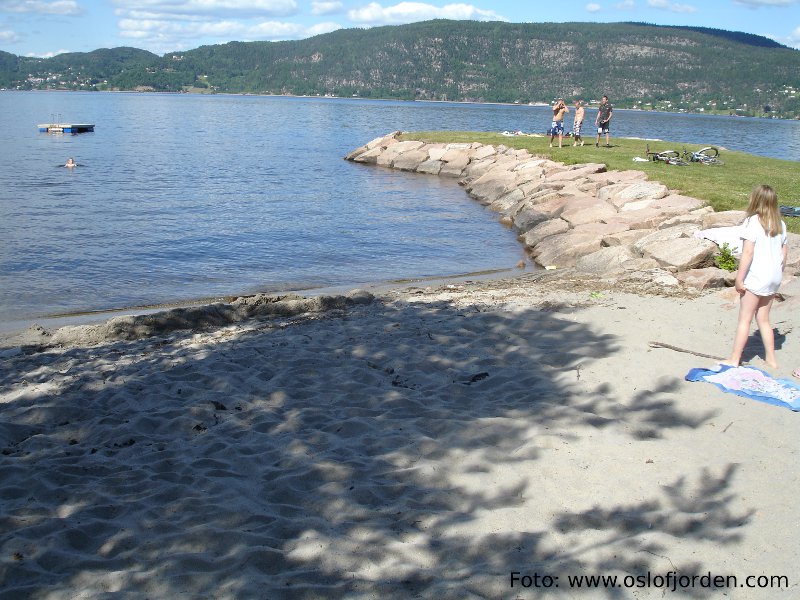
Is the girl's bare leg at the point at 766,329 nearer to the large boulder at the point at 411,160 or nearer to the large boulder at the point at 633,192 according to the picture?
the large boulder at the point at 633,192

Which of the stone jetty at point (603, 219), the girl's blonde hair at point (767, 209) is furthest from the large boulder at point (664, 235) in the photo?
the girl's blonde hair at point (767, 209)

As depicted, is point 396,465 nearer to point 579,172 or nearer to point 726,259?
point 726,259

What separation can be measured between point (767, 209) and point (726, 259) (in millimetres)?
4572

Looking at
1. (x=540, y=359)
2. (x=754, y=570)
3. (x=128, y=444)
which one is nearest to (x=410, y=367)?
(x=540, y=359)

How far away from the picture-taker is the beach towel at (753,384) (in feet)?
20.1

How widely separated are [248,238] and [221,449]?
42.3 ft

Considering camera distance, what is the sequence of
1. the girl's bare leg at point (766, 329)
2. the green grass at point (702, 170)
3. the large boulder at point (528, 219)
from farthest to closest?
1. the large boulder at point (528, 219)
2. the green grass at point (702, 170)
3. the girl's bare leg at point (766, 329)

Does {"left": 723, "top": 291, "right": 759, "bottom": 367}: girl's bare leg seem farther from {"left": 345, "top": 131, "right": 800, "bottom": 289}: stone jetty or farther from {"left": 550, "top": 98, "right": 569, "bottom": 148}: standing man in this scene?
{"left": 550, "top": 98, "right": 569, "bottom": 148}: standing man

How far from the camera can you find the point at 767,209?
22.2ft

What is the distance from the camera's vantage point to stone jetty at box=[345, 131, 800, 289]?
11.3m

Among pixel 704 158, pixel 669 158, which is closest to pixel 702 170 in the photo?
pixel 669 158

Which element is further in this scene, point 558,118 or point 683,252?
point 558,118

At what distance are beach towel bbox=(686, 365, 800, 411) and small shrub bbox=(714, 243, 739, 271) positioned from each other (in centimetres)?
465

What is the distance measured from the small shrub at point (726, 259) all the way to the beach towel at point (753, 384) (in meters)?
4.65
